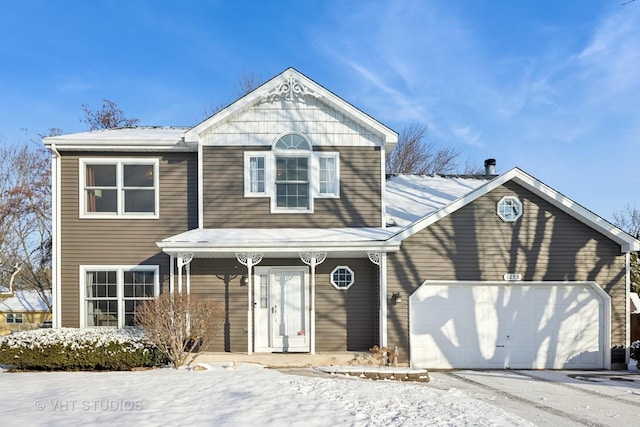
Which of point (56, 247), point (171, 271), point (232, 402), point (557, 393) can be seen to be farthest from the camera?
point (56, 247)

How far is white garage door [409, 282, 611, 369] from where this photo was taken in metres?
11.4

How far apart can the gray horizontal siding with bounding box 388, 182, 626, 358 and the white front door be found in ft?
7.84

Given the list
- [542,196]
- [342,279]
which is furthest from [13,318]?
[542,196]

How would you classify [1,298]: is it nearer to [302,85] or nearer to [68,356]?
[68,356]

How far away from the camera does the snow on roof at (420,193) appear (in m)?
13.3

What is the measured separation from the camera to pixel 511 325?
37.8ft

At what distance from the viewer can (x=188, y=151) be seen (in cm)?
1252

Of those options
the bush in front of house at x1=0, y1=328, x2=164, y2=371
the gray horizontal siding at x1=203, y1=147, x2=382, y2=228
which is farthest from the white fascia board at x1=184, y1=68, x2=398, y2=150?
the bush in front of house at x1=0, y1=328, x2=164, y2=371

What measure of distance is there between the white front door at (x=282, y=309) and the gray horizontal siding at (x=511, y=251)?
239 cm

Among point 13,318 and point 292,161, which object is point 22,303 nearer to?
point 13,318

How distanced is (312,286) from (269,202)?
2.44m

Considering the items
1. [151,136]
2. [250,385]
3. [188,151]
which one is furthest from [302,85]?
[250,385]

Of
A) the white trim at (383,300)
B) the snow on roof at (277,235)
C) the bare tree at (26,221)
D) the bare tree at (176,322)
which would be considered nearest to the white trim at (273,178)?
the snow on roof at (277,235)

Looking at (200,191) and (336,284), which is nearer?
(336,284)
